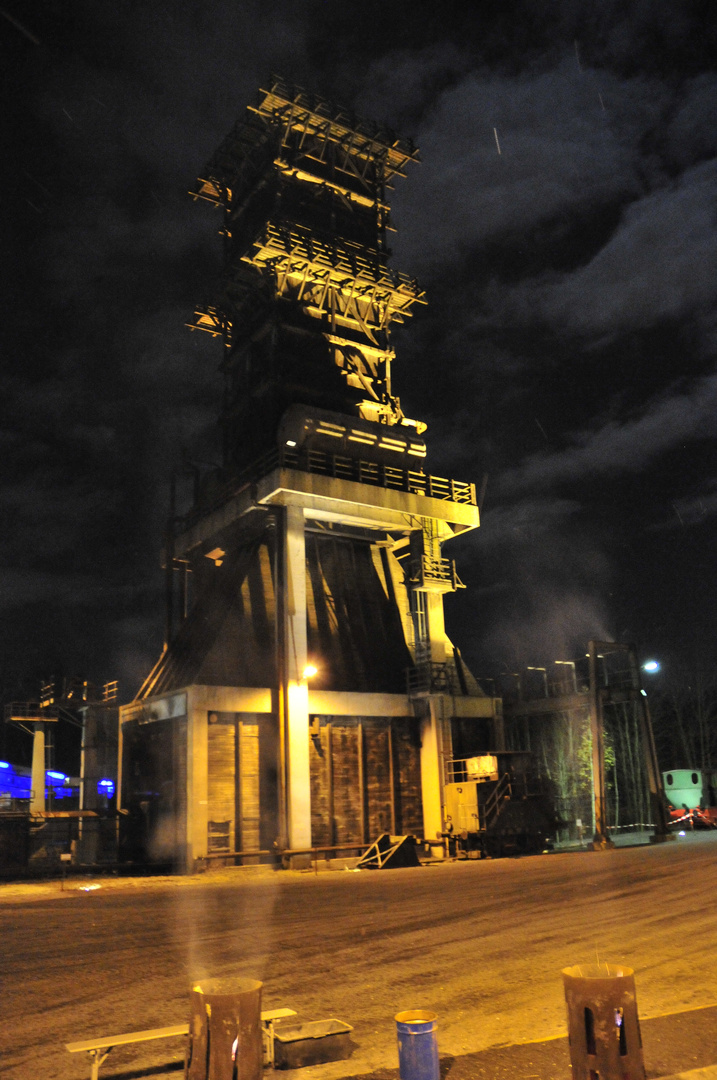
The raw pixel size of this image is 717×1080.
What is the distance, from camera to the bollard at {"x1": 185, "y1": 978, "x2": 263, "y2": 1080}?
5297 millimetres

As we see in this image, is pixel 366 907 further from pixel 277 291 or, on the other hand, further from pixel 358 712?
pixel 277 291

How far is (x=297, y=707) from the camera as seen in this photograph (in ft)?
90.1

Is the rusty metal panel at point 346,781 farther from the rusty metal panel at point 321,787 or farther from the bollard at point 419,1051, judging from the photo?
the bollard at point 419,1051

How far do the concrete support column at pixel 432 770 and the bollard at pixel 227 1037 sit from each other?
25723mm

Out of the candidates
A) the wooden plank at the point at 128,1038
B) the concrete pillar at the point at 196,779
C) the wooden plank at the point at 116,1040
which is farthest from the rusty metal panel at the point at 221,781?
the wooden plank at the point at 116,1040

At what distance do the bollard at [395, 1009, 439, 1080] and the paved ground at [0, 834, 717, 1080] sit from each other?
98 centimetres

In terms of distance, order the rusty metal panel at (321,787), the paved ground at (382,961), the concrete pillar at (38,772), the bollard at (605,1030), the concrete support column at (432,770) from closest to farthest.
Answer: the bollard at (605,1030) < the paved ground at (382,961) < the rusty metal panel at (321,787) < the concrete support column at (432,770) < the concrete pillar at (38,772)

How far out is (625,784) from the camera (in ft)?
131

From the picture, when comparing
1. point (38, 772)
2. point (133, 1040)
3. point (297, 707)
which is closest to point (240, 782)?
point (297, 707)

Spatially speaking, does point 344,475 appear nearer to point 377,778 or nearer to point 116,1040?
point 377,778

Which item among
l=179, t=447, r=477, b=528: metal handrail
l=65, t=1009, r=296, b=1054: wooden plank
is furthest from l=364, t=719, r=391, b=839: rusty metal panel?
l=65, t=1009, r=296, b=1054: wooden plank

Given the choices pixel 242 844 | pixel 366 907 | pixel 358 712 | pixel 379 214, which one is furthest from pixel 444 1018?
pixel 379 214

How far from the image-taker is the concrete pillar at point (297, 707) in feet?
87.8

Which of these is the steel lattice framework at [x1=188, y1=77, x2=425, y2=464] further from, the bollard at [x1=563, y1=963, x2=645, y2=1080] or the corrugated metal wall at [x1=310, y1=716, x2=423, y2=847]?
the bollard at [x1=563, y1=963, x2=645, y2=1080]
